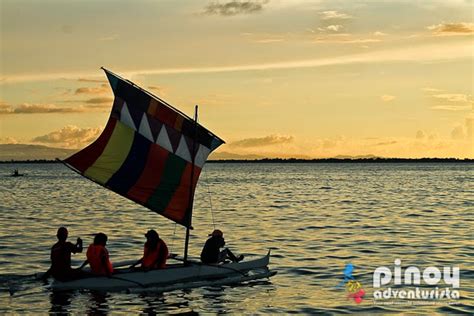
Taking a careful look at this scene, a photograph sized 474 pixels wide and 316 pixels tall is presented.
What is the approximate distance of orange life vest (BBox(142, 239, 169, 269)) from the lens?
26.7 meters

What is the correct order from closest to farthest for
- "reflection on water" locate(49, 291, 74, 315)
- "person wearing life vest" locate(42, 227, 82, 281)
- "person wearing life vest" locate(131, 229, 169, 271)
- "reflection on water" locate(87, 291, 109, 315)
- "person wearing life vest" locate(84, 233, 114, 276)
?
"reflection on water" locate(87, 291, 109, 315), "reflection on water" locate(49, 291, 74, 315), "person wearing life vest" locate(84, 233, 114, 276), "person wearing life vest" locate(42, 227, 82, 281), "person wearing life vest" locate(131, 229, 169, 271)

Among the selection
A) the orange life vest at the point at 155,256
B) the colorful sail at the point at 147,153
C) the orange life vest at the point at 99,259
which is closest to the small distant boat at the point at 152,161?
the colorful sail at the point at 147,153

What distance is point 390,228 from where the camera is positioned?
169ft

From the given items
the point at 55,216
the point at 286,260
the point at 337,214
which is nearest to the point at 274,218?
the point at 337,214

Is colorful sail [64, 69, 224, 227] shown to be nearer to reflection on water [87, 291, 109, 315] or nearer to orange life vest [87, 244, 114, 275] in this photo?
orange life vest [87, 244, 114, 275]

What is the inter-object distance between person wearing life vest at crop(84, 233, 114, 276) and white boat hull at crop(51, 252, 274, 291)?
0.26 m

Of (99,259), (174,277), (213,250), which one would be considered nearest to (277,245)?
(213,250)

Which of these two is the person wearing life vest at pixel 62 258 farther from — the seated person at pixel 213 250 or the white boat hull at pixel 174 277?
the seated person at pixel 213 250

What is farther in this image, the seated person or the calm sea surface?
the seated person

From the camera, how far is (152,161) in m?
28.0

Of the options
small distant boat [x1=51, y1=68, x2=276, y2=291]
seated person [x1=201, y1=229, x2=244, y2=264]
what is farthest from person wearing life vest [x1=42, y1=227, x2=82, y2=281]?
seated person [x1=201, y1=229, x2=244, y2=264]

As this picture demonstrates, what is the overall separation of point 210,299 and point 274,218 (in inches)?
1351

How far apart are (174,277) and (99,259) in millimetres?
3008

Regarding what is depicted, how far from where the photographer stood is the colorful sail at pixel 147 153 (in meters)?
27.1
